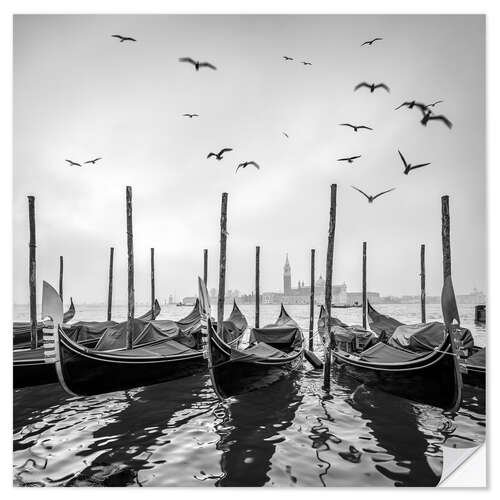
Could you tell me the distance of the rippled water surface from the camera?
2822 millimetres

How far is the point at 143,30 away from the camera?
3.43 metres

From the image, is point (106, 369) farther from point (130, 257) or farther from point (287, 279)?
point (287, 279)

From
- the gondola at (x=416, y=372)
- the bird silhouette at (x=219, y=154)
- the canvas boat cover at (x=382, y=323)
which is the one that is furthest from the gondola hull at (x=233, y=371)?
the canvas boat cover at (x=382, y=323)

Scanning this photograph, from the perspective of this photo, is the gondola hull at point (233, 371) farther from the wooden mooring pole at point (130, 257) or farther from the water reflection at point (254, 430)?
the wooden mooring pole at point (130, 257)

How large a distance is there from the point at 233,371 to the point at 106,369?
70.1 inches

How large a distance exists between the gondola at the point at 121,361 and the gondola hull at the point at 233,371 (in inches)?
57.0

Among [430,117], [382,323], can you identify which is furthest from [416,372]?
[382,323]

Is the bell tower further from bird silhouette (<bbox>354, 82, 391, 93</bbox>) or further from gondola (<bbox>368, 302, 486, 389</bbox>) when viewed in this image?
bird silhouette (<bbox>354, 82, 391, 93</bbox>)

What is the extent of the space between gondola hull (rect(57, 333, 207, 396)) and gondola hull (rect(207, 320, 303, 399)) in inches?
56.4

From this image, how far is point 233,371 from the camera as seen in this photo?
4633mm

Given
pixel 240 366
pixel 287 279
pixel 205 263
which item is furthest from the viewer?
pixel 287 279

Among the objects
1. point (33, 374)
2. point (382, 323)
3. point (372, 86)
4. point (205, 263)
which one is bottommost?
point (382, 323)

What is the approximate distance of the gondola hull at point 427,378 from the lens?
12.5 ft

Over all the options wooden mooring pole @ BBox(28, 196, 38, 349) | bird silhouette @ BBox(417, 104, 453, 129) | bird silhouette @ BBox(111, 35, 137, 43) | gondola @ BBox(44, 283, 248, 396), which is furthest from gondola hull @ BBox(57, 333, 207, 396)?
bird silhouette @ BBox(417, 104, 453, 129)
